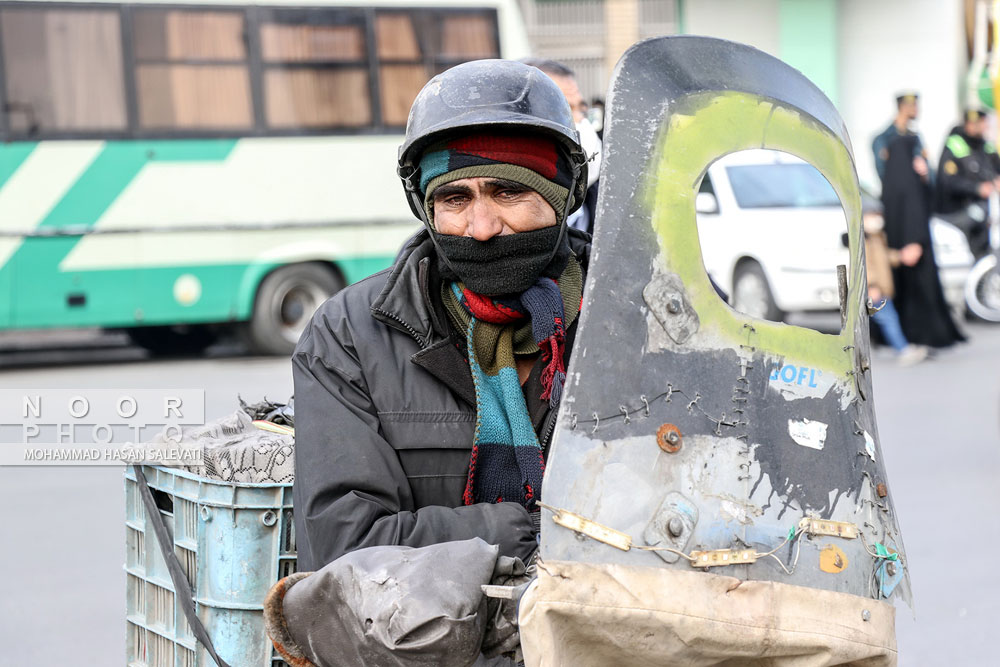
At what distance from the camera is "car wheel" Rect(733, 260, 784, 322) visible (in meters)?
12.7

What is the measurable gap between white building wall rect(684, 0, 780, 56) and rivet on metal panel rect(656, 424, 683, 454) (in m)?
21.4

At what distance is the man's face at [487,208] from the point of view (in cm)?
233

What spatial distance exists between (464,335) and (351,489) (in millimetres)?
381

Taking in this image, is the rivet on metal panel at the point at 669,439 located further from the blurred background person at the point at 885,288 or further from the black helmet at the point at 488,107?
the blurred background person at the point at 885,288

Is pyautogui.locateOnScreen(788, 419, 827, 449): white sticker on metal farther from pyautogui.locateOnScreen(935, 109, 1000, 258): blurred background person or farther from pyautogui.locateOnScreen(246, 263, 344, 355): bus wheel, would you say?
pyautogui.locateOnScreen(935, 109, 1000, 258): blurred background person

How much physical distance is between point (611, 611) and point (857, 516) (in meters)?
0.45

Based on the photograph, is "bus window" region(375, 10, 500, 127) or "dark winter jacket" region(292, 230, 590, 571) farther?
"bus window" region(375, 10, 500, 127)

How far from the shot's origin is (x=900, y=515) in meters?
6.54

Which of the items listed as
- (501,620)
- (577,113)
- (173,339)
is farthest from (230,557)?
(173,339)

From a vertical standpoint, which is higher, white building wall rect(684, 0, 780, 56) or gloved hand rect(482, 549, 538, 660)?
white building wall rect(684, 0, 780, 56)

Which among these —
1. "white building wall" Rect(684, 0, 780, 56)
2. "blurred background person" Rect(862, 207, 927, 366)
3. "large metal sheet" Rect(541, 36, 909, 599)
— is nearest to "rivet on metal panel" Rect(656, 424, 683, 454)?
"large metal sheet" Rect(541, 36, 909, 599)

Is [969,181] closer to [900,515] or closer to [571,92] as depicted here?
[900,515]

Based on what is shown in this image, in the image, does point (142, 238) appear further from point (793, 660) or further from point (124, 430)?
point (793, 660)

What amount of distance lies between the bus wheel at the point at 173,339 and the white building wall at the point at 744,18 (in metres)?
11.9
